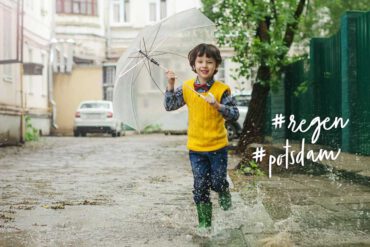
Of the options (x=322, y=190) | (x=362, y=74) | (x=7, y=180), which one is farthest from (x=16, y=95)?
(x=322, y=190)

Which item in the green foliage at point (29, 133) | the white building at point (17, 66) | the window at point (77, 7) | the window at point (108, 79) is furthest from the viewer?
the window at point (108, 79)

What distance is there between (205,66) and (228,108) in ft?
1.27

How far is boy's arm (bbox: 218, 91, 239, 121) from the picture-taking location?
489 cm

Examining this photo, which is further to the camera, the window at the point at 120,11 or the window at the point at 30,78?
the window at the point at 120,11

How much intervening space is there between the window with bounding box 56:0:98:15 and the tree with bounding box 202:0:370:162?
20850mm

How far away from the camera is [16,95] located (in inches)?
776

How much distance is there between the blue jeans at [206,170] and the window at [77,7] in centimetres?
3002

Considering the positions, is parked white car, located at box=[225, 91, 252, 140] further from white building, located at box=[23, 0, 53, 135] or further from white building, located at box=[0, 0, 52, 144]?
white building, located at box=[23, 0, 53, 135]

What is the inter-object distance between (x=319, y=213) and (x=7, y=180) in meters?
5.45

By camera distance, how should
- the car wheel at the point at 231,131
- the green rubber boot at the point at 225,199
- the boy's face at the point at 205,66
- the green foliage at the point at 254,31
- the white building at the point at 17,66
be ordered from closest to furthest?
the boy's face at the point at 205,66 < the green rubber boot at the point at 225,199 < the green foliage at the point at 254,31 < the white building at the point at 17,66 < the car wheel at the point at 231,131

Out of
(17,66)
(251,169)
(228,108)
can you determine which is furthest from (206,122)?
(17,66)

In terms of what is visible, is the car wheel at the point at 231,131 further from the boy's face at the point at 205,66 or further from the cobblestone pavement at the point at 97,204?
the boy's face at the point at 205,66

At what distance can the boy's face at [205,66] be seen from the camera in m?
4.97

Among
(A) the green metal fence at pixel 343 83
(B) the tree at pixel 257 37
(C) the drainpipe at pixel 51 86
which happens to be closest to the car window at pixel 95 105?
(C) the drainpipe at pixel 51 86
